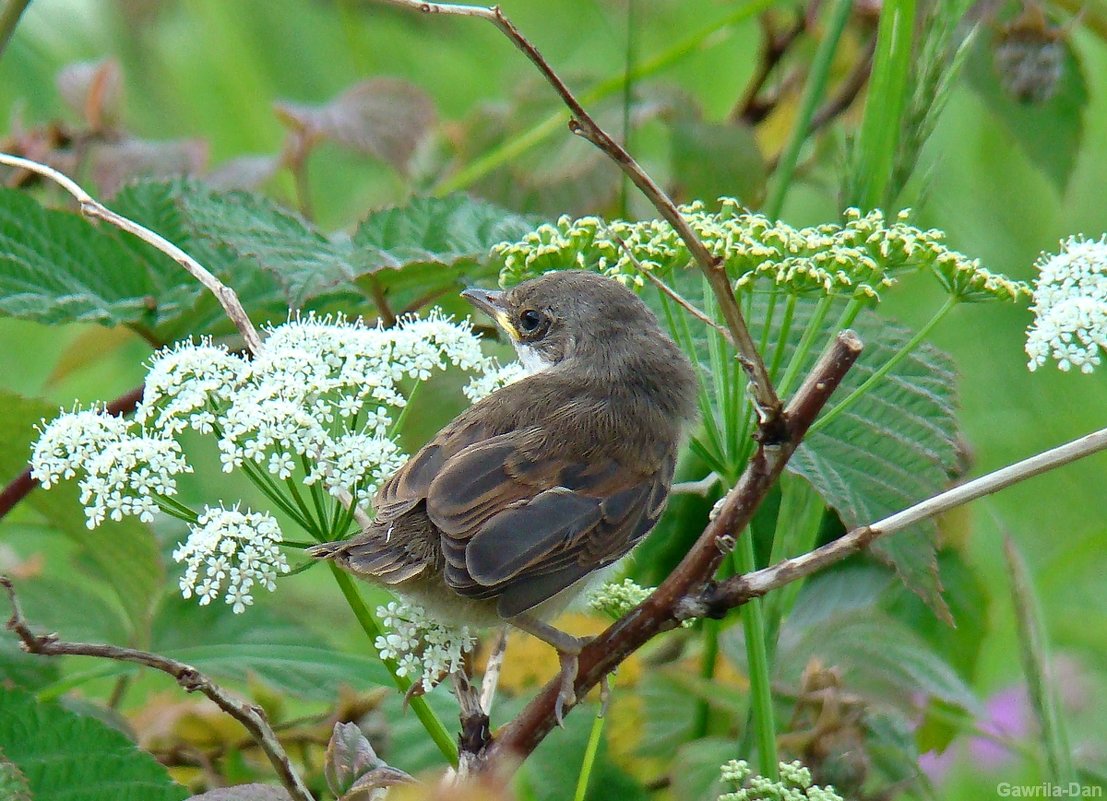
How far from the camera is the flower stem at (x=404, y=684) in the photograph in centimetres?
165

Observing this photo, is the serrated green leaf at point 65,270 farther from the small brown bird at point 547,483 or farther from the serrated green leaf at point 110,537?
the small brown bird at point 547,483

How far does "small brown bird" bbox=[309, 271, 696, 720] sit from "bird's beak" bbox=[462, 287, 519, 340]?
11cm

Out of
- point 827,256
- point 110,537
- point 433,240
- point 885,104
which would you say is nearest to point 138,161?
point 433,240

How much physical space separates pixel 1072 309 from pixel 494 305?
1.14m

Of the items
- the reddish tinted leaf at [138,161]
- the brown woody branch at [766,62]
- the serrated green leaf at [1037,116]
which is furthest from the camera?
the brown woody branch at [766,62]

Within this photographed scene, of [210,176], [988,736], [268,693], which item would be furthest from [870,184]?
[210,176]

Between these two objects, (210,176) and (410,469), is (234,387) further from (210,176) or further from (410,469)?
(210,176)

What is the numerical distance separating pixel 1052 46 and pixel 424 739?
2.19m

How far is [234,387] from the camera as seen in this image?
5.90 ft

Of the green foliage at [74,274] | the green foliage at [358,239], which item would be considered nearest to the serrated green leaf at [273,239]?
the green foliage at [358,239]

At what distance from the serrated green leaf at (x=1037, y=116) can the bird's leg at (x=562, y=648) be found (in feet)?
6.42

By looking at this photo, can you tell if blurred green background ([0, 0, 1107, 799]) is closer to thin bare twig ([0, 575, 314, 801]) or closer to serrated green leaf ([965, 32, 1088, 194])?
serrated green leaf ([965, 32, 1088, 194])

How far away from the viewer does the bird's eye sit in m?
2.43

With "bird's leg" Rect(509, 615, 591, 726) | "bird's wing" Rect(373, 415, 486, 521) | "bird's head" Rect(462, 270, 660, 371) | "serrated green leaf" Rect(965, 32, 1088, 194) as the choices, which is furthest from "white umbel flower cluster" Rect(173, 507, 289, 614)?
"serrated green leaf" Rect(965, 32, 1088, 194)
